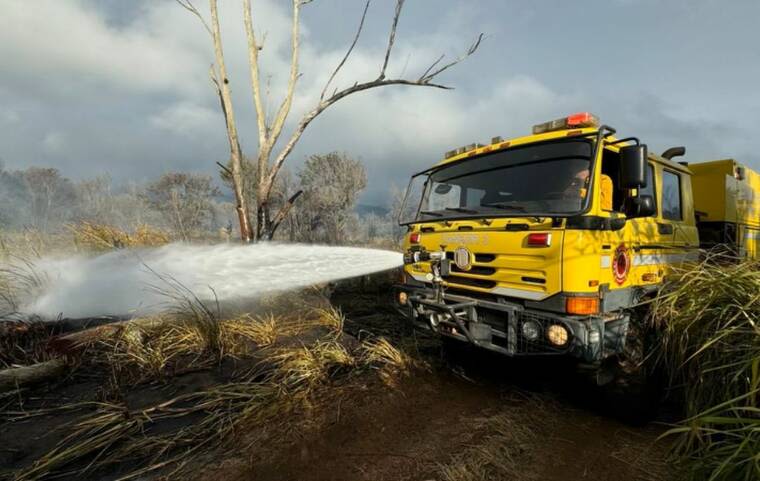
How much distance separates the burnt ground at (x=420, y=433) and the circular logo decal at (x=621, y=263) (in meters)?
1.18

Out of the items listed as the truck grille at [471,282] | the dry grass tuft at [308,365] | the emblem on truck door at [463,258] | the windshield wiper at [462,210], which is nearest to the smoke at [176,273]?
the dry grass tuft at [308,365]

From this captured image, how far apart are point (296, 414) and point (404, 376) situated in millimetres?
1428

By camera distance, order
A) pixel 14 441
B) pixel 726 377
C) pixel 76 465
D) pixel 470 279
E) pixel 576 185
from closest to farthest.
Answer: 1. pixel 726 377
2. pixel 76 465
3. pixel 14 441
4. pixel 576 185
5. pixel 470 279

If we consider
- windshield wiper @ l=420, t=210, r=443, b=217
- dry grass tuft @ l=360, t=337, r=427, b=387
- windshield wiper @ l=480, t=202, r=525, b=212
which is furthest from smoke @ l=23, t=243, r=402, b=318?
windshield wiper @ l=480, t=202, r=525, b=212

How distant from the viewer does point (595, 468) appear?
2592mm

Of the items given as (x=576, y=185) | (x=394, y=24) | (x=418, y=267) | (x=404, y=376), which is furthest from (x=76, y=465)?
(x=394, y=24)

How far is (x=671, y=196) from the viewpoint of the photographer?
12.9 feet

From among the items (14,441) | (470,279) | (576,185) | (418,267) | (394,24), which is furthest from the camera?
(394,24)

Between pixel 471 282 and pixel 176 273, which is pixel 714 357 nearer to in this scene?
pixel 471 282

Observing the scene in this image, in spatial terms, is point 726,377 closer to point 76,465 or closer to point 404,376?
point 404,376

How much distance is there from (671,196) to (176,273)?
7.64 metres

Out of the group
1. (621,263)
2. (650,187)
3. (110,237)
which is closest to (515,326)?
(621,263)

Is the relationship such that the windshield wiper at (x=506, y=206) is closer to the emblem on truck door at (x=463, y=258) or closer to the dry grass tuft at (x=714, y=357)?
the emblem on truck door at (x=463, y=258)

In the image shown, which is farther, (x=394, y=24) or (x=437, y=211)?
(x=394, y=24)
